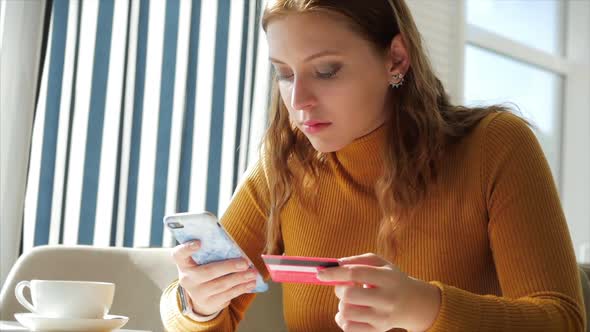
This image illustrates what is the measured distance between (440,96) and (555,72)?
4.31 meters

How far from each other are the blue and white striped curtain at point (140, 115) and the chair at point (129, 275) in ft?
3.48

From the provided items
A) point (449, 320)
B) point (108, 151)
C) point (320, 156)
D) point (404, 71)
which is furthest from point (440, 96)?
point (108, 151)

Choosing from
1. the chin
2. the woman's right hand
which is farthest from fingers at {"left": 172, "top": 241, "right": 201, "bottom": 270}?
the chin

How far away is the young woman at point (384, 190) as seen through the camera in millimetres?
1193

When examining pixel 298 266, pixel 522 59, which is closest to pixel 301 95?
pixel 298 266

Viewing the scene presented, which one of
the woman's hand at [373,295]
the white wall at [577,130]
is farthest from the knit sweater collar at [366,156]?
the white wall at [577,130]

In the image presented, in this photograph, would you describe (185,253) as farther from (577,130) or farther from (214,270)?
(577,130)

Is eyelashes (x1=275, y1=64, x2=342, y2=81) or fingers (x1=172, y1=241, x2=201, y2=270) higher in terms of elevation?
eyelashes (x1=275, y1=64, x2=342, y2=81)

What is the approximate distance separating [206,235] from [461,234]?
53 centimetres

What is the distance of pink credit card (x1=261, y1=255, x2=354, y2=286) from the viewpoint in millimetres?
906

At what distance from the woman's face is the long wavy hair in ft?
0.08

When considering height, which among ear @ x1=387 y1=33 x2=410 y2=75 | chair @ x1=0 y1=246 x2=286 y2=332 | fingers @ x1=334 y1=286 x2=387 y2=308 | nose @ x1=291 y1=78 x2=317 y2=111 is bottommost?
chair @ x1=0 y1=246 x2=286 y2=332

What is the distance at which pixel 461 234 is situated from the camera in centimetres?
136

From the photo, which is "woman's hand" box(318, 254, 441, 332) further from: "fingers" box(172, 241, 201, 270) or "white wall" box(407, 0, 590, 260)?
"white wall" box(407, 0, 590, 260)
